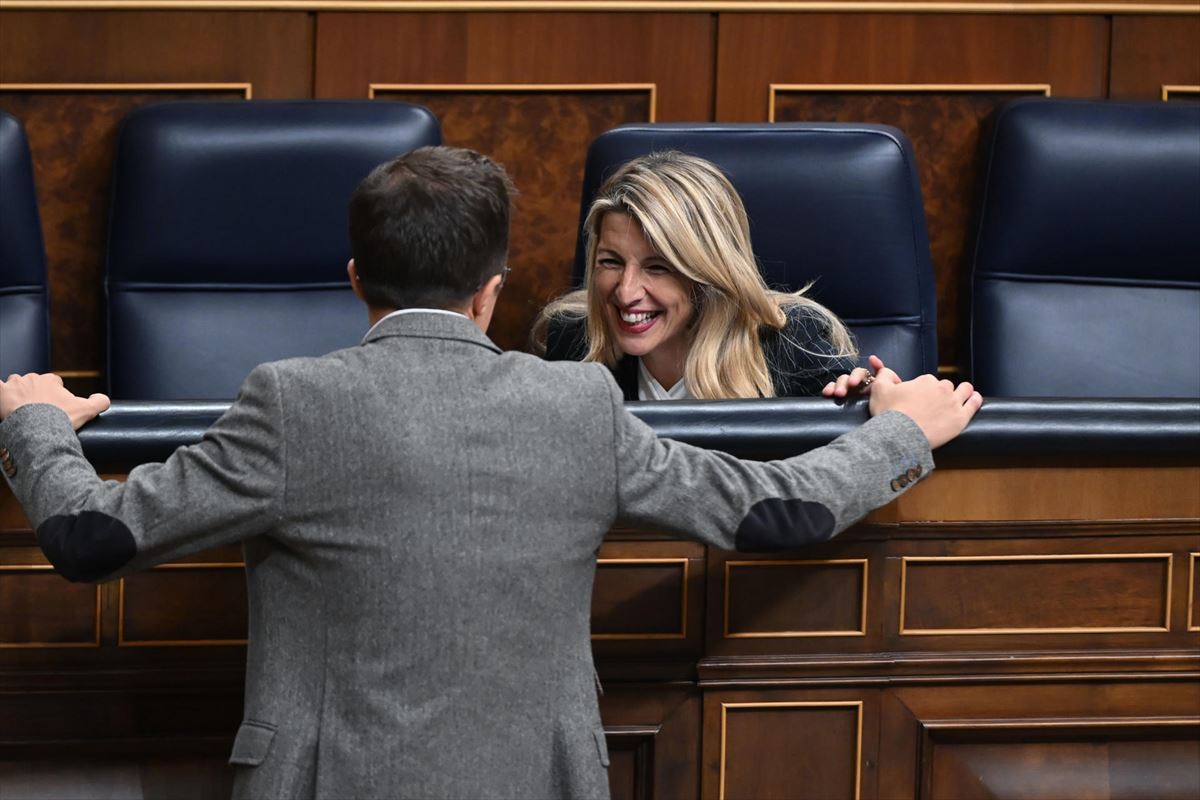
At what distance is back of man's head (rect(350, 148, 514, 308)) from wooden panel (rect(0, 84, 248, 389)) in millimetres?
1131

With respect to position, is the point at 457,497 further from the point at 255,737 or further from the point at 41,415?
the point at 41,415

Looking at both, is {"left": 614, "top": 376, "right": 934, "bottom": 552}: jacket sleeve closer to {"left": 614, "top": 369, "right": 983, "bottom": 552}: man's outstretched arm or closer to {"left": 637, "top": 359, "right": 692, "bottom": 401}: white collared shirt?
{"left": 614, "top": 369, "right": 983, "bottom": 552}: man's outstretched arm

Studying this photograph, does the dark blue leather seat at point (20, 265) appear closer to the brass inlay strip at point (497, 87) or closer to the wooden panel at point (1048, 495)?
the brass inlay strip at point (497, 87)

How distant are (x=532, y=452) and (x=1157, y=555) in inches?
20.3

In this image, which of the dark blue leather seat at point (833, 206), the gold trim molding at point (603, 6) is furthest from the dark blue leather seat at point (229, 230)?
the dark blue leather seat at point (833, 206)

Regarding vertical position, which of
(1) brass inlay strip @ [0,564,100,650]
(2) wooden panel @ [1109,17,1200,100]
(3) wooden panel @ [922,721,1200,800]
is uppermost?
(2) wooden panel @ [1109,17,1200,100]

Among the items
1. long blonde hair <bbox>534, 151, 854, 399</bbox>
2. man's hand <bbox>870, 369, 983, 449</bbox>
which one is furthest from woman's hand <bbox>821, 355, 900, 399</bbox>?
long blonde hair <bbox>534, 151, 854, 399</bbox>

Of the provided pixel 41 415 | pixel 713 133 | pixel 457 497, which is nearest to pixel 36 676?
pixel 41 415

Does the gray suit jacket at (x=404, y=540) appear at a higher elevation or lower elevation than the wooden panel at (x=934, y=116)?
lower

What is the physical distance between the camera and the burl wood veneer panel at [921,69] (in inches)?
74.3

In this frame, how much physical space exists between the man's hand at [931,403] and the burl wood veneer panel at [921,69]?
909 millimetres

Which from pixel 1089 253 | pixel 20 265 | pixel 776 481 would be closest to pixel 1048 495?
pixel 776 481

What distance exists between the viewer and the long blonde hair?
146 centimetres

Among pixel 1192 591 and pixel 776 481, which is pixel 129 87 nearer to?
pixel 776 481
